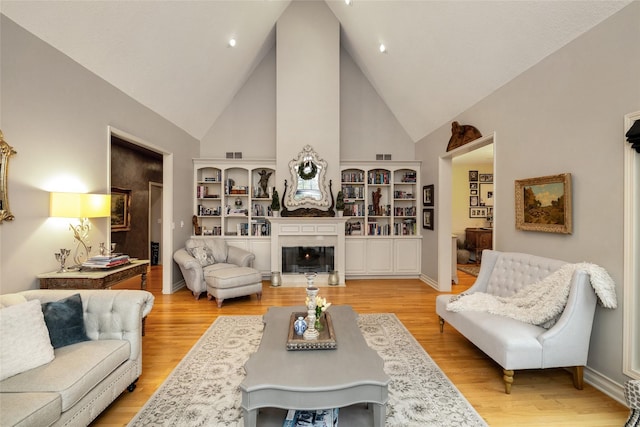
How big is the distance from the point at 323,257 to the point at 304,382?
4249 millimetres

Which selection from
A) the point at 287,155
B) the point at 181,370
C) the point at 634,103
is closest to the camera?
the point at 634,103

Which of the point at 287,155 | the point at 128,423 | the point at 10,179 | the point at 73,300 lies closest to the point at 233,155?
the point at 287,155

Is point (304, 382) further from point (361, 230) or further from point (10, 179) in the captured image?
point (361, 230)

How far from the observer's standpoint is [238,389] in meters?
2.34

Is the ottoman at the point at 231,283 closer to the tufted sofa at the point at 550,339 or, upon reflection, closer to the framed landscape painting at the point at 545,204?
the tufted sofa at the point at 550,339

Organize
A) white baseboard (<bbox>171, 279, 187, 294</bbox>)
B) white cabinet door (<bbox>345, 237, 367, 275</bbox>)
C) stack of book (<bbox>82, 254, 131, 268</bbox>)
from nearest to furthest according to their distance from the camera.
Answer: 1. stack of book (<bbox>82, 254, 131, 268</bbox>)
2. white baseboard (<bbox>171, 279, 187, 294</bbox>)
3. white cabinet door (<bbox>345, 237, 367, 275</bbox>)

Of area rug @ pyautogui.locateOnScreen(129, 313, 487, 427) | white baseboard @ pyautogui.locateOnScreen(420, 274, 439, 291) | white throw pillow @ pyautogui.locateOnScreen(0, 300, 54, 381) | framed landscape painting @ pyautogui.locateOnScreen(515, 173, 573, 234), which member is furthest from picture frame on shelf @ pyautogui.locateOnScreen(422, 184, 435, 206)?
white throw pillow @ pyautogui.locateOnScreen(0, 300, 54, 381)

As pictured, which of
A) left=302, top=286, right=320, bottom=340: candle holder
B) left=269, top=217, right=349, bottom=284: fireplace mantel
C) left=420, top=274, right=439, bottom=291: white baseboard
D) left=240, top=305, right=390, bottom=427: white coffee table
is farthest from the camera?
left=269, top=217, right=349, bottom=284: fireplace mantel

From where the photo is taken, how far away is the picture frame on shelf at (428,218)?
5.79m

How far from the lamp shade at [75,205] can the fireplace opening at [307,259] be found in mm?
3315

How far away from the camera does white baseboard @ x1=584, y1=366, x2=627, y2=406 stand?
2.25m

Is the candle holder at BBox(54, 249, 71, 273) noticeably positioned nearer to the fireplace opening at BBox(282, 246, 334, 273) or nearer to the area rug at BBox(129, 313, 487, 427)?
the area rug at BBox(129, 313, 487, 427)

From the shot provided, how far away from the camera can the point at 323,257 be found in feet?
19.5

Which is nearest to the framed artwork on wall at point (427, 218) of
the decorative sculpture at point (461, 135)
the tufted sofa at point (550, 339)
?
the decorative sculpture at point (461, 135)
